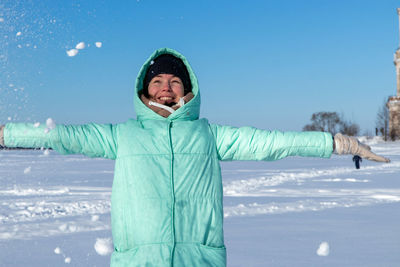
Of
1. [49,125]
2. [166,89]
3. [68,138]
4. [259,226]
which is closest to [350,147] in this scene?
[166,89]

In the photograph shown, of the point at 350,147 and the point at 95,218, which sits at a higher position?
the point at 350,147

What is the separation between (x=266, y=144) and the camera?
7.98 ft

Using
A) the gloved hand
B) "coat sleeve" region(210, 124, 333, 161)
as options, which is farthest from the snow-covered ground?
the gloved hand

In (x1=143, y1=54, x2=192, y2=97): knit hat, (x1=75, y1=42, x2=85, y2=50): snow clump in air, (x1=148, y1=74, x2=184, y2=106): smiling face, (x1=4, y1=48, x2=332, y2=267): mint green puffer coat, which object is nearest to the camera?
(x1=4, y1=48, x2=332, y2=267): mint green puffer coat

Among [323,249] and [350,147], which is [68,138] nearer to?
[350,147]

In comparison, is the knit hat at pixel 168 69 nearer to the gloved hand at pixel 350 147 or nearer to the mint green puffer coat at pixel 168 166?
the mint green puffer coat at pixel 168 166

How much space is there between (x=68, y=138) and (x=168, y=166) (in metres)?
0.55

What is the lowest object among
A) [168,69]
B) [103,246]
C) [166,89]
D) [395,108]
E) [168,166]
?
[103,246]

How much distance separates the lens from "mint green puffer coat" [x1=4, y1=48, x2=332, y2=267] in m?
2.25

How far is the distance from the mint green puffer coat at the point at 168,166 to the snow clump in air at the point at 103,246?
245 cm

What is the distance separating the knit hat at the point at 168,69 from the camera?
8.77 feet

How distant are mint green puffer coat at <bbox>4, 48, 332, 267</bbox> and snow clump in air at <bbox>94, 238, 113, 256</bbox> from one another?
8.04 ft

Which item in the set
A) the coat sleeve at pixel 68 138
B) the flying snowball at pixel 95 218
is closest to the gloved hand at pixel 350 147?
the coat sleeve at pixel 68 138

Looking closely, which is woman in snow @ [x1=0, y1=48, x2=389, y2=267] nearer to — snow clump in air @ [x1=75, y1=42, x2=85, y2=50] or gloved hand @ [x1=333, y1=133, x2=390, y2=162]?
gloved hand @ [x1=333, y1=133, x2=390, y2=162]
